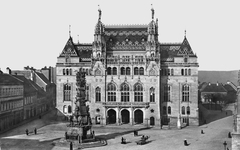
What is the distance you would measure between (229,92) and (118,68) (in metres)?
75.5

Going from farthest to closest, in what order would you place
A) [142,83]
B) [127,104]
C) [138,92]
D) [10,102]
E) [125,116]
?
[125,116] < [138,92] < [142,83] < [127,104] < [10,102]

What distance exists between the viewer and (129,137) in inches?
2245

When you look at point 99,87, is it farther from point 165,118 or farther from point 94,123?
point 165,118

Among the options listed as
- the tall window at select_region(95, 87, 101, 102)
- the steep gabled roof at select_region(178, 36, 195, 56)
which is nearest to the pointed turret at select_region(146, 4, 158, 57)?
the steep gabled roof at select_region(178, 36, 195, 56)

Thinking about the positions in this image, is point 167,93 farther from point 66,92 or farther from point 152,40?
point 66,92

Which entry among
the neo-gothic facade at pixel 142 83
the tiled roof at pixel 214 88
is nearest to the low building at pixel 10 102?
the neo-gothic facade at pixel 142 83

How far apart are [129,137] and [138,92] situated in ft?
62.1

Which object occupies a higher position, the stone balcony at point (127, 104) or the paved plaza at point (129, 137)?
the stone balcony at point (127, 104)

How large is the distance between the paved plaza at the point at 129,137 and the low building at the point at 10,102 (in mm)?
2359

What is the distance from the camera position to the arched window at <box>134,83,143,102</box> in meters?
74.0

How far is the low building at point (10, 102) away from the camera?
61.4m

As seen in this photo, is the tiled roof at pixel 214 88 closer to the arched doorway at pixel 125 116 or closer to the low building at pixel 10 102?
the arched doorway at pixel 125 116

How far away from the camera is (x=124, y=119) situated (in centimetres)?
7512

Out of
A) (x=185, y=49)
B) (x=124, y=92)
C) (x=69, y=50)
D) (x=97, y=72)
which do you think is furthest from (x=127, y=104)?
(x=69, y=50)
